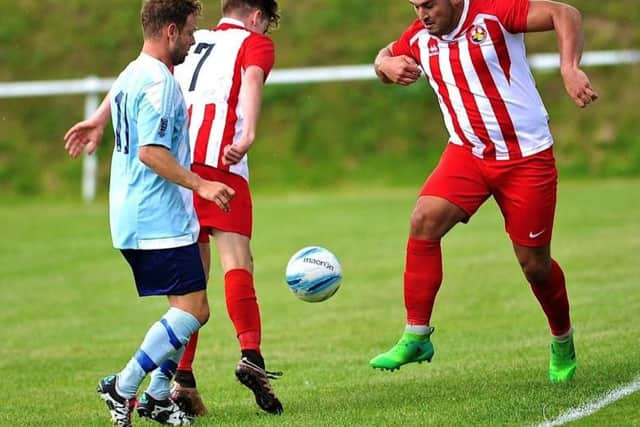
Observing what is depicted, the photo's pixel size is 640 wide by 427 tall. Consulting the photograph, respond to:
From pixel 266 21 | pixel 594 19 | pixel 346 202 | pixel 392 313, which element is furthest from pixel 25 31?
pixel 266 21

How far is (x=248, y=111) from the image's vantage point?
676cm

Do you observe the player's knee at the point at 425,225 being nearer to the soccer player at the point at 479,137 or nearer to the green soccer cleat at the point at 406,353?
the soccer player at the point at 479,137

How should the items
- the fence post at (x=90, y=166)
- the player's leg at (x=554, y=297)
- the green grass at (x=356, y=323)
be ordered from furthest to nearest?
the fence post at (x=90, y=166) → the player's leg at (x=554, y=297) → the green grass at (x=356, y=323)

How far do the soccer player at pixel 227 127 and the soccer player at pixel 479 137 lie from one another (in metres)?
0.75

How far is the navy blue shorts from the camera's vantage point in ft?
20.1

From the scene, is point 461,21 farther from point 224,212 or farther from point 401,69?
point 224,212

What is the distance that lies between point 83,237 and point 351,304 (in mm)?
6676

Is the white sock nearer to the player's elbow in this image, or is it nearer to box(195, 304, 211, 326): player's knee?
box(195, 304, 211, 326): player's knee

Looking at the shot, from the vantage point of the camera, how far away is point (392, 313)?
10.9 m

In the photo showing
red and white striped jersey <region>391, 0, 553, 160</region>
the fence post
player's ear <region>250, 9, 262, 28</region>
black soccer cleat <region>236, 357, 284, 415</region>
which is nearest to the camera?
black soccer cleat <region>236, 357, 284, 415</region>

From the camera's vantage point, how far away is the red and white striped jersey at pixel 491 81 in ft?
22.0

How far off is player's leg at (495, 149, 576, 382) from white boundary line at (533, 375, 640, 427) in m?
0.45

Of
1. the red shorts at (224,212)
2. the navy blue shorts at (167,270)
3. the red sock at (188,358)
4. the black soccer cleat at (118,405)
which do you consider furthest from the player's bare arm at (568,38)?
the black soccer cleat at (118,405)

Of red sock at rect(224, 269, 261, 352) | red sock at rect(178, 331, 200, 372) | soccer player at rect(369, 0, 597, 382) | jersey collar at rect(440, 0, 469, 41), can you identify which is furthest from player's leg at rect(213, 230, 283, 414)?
jersey collar at rect(440, 0, 469, 41)
